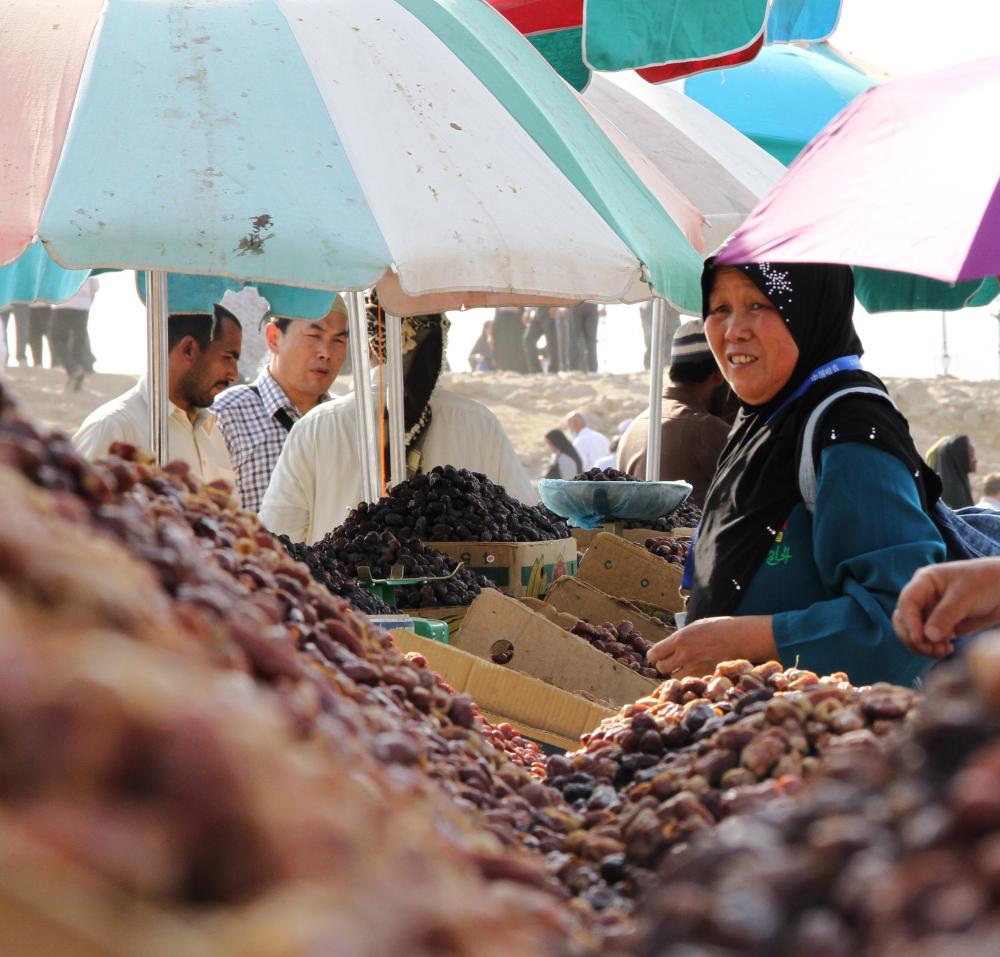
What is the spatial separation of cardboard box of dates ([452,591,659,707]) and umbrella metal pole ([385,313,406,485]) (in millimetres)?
1949

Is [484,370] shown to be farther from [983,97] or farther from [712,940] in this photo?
[712,940]

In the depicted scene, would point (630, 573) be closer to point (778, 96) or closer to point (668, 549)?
point (668, 549)

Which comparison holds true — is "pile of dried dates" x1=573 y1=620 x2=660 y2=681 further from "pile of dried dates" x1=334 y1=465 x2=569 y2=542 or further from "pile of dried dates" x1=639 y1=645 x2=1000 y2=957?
"pile of dried dates" x1=639 y1=645 x2=1000 y2=957

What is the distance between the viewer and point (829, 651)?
2.92 m

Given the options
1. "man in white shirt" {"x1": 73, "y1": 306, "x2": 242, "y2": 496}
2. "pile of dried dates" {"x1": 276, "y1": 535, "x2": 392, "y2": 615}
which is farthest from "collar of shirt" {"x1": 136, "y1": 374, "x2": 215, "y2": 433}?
"pile of dried dates" {"x1": 276, "y1": 535, "x2": 392, "y2": 615}

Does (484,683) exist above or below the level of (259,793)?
below

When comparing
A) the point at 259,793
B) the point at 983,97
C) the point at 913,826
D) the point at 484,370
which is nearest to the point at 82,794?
the point at 259,793

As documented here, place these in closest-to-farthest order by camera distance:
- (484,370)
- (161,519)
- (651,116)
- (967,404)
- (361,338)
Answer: (161,519)
(361,338)
(651,116)
(967,404)
(484,370)

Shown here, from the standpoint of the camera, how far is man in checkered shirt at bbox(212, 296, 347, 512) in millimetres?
6391

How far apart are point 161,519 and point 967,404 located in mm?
23195

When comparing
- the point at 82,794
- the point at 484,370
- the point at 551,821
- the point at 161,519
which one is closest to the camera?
the point at 82,794

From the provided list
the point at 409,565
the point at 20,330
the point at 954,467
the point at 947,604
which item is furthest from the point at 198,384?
the point at 20,330

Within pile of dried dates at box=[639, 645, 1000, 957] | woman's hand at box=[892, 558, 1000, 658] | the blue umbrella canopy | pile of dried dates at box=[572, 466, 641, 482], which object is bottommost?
pile of dried dates at box=[572, 466, 641, 482]

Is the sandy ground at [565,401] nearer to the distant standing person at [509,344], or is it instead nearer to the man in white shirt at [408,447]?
the distant standing person at [509,344]
